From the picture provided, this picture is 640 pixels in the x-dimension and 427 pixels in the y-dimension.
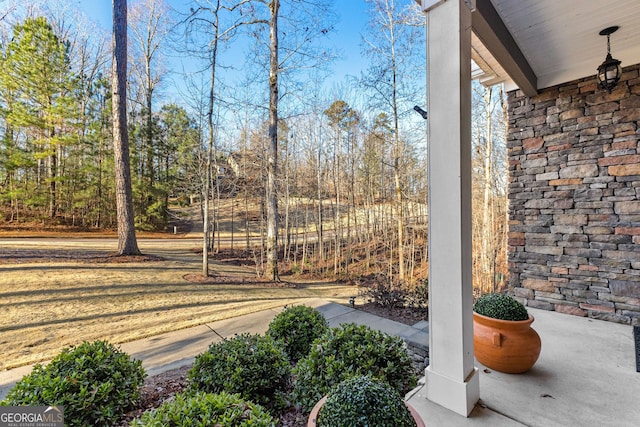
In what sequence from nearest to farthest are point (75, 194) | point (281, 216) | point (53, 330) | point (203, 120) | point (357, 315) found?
point (53, 330), point (357, 315), point (203, 120), point (75, 194), point (281, 216)

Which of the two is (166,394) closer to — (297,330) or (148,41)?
(297,330)

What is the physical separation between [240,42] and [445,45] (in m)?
6.32

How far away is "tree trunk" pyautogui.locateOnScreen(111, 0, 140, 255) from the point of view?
5.60 m

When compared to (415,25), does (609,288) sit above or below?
below

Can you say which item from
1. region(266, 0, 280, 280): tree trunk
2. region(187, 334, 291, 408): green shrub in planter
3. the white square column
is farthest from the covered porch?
region(266, 0, 280, 280): tree trunk

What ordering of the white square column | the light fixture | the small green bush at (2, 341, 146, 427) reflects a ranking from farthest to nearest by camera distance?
the light fixture < the white square column < the small green bush at (2, 341, 146, 427)

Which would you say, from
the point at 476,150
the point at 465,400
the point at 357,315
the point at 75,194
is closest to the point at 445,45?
the point at 465,400

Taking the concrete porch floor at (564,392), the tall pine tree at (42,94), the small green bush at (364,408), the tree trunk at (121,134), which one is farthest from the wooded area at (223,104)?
the small green bush at (364,408)

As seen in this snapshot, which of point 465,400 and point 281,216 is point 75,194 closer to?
point 281,216

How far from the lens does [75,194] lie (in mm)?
6957

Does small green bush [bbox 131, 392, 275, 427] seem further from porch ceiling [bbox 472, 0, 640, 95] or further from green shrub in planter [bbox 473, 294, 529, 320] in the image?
porch ceiling [bbox 472, 0, 640, 95]

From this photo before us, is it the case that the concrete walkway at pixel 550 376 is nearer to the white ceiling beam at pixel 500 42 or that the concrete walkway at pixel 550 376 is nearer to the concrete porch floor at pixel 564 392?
the concrete porch floor at pixel 564 392

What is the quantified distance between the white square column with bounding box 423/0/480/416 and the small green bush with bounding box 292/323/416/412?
0.20 metres

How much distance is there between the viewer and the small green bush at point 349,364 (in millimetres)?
1552
